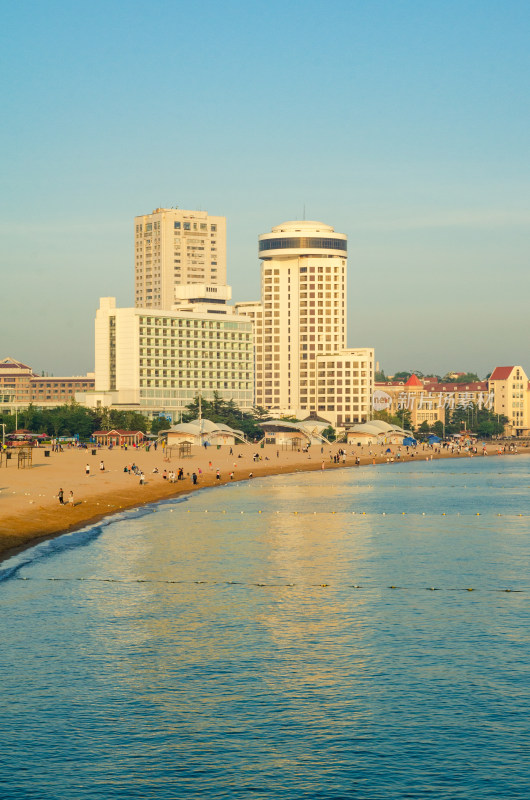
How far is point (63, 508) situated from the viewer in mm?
82188

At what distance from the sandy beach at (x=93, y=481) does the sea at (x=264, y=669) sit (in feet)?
16.9

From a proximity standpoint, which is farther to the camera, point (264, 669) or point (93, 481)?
point (93, 481)

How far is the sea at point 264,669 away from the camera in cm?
2852

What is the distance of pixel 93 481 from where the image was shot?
107188 millimetres

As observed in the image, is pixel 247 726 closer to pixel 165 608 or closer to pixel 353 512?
pixel 165 608

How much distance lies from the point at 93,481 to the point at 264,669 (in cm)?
7192

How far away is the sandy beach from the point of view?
73.8 meters

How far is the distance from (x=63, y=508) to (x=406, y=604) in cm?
4111

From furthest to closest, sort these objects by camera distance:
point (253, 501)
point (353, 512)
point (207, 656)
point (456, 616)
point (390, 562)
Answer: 1. point (253, 501)
2. point (353, 512)
3. point (390, 562)
4. point (456, 616)
5. point (207, 656)

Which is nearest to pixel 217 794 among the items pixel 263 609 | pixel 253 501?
pixel 263 609

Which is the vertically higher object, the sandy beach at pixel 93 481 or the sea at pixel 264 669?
the sandy beach at pixel 93 481

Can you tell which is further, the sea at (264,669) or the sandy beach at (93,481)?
the sandy beach at (93,481)

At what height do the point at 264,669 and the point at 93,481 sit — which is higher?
the point at 93,481

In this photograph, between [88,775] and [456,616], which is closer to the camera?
[88,775]
